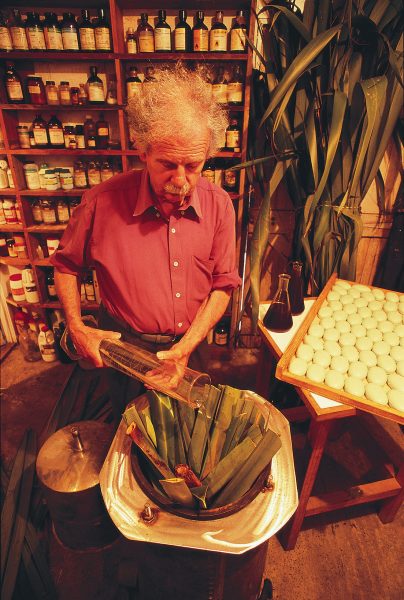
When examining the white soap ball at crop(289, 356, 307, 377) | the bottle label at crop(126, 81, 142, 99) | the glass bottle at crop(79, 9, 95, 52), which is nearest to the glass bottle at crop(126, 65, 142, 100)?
the bottle label at crop(126, 81, 142, 99)

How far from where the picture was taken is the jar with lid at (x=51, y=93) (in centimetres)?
218

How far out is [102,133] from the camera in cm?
232

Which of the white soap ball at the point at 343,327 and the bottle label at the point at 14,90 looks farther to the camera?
the bottle label at the point at 14,90

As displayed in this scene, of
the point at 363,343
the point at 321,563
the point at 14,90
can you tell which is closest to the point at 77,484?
the point at 321,563

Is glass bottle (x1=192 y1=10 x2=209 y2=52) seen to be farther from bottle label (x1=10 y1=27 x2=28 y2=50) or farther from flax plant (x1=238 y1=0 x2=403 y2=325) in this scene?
bottle label (x1=10 y1=27 x2=28 y2=50)

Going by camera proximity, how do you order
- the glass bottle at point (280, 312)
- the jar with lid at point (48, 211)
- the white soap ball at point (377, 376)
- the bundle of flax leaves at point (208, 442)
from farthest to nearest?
the jar with lid at point (48, 211)
the glass bottle at point (280, 312)
the white soap ball at point (377, 376)
the bundle of flax leaves at point (208, 442)

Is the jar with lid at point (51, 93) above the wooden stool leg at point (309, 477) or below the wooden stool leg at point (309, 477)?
above

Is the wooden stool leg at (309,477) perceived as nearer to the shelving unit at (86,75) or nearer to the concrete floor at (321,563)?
the concrete floor at (321,563)

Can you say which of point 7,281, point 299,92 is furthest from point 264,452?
point 7,281

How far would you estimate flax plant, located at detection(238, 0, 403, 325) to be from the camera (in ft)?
5.26

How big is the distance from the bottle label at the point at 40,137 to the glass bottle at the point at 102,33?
62 cm

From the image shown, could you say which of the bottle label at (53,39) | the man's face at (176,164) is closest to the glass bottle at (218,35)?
the bottle label at (53,39)

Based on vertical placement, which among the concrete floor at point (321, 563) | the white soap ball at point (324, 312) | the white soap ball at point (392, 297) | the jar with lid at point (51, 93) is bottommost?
the concrete floor at point (321, 563)

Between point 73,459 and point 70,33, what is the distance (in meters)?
2.27
